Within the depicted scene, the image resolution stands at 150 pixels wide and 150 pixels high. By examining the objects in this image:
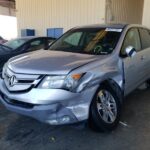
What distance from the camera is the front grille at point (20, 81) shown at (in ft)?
11.1

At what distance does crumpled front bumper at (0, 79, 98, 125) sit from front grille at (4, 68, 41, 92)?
0.08 metres

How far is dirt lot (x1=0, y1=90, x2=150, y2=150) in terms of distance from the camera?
3.46 meters

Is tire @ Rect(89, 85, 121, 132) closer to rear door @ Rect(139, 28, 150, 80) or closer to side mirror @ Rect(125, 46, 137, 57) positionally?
side mirror @ Rect(125, 46, 137, 57)

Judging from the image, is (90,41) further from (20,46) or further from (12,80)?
(20,46)

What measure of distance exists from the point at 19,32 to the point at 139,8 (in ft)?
21.8

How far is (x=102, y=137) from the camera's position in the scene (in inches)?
145

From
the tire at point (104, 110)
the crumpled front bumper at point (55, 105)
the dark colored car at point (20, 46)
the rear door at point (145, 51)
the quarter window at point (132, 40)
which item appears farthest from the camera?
the dark colored car at point (20, 46)

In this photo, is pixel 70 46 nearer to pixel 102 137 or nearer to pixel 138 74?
pixel 138 74

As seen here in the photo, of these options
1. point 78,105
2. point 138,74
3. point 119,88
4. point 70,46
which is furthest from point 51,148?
point 138,74

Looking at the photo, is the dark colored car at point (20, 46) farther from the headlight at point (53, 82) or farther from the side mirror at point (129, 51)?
the headlight at point (53, 82)

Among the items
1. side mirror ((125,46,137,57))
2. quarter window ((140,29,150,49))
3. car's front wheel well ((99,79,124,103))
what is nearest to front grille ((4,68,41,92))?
car's front wheel well ((99,79,124,103))

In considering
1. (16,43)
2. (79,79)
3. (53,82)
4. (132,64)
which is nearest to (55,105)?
(53,82)

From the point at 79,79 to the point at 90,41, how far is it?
4.48 ft

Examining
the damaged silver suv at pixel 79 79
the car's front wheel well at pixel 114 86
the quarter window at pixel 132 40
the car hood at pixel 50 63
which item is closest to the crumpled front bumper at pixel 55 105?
the damaged silver suv at pixel 79 79
